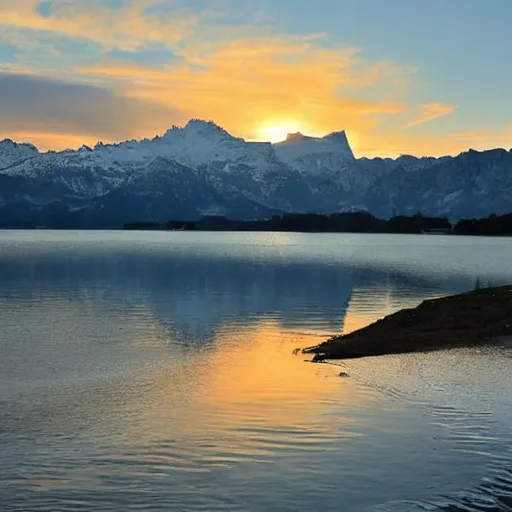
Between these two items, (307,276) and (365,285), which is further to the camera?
(307,276)

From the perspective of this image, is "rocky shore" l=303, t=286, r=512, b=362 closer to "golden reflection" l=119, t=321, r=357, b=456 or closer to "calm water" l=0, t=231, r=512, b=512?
"calm water" l=0, t=231, r=512, b=512

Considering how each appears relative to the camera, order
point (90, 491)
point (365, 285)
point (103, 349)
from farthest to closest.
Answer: point (365, 285), point (103, 349), point (90, 491)

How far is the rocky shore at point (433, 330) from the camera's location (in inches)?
1544

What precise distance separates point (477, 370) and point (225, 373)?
37.1 feet

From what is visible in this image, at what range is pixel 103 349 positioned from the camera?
4112cm

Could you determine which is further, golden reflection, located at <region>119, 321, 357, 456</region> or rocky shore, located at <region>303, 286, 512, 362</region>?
rocky shore, located at <region>303, 286, 512, 362</region>

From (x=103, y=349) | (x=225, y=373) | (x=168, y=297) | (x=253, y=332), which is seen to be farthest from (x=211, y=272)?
(x=225, y=373)

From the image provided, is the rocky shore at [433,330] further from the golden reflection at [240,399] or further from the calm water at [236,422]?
the golden reflection at [240,399]

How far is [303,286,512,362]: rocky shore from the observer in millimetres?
39219

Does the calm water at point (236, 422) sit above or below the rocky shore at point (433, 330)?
below

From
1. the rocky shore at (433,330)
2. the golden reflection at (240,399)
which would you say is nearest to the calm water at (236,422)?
the golden reflection at (240,399)

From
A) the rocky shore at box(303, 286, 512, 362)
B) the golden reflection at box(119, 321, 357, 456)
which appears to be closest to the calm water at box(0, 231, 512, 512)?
the golden reflection at box(119, 321, 357, 456)

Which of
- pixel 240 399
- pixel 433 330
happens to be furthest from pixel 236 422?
pixel 433 330

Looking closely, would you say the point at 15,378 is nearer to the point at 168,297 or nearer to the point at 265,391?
the point at 265,391
